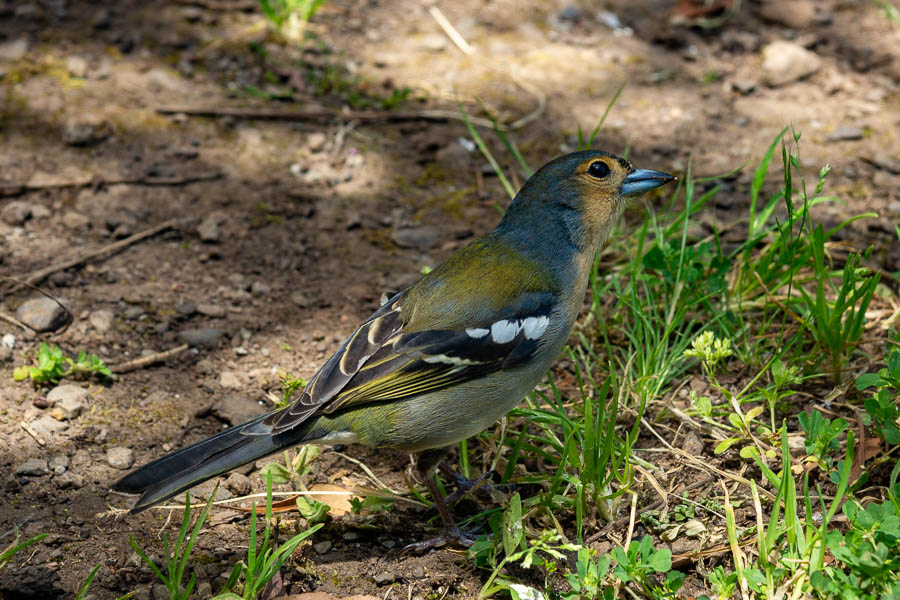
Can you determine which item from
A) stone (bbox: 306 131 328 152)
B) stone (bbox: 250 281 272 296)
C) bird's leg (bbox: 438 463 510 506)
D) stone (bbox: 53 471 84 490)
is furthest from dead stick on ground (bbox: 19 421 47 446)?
stone (bbox: 306 131 328 152)

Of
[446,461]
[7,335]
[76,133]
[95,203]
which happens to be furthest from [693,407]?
[76,133]

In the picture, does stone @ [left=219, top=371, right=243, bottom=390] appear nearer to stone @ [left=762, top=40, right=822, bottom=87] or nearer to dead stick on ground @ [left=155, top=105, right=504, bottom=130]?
dead stick on ground @ [left=155, top=105, right=504, bottom=130]

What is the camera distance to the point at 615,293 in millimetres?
4395

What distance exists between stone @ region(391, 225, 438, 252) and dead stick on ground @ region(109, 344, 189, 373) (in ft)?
4.59

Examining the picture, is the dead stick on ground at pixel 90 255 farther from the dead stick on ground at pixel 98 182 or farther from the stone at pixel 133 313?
the stone at pixel 133 313

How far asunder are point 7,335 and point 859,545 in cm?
367

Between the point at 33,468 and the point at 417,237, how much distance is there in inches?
93.5

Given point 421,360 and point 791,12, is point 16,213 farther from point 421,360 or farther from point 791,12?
point 791,12

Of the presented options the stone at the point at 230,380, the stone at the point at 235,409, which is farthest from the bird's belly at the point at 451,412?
the stone at the point at 230,380

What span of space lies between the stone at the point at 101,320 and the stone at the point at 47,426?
642mm

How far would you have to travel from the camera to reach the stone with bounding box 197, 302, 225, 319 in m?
4.42

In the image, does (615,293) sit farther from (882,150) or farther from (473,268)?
(882,150)

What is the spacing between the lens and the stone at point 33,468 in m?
3.42

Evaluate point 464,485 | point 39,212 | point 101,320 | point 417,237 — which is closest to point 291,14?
point 417,237
